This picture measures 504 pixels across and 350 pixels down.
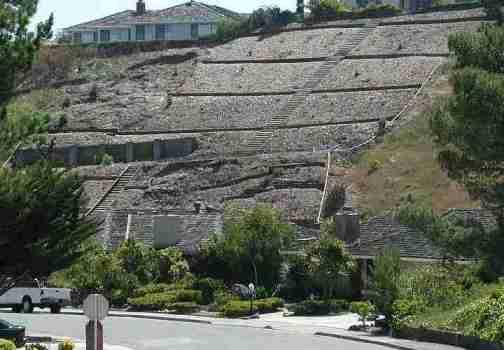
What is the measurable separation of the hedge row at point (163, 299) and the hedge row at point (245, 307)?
9.93 feet

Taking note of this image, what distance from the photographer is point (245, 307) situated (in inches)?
2314

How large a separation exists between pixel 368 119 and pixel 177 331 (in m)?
38.3

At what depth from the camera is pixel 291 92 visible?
96438mm

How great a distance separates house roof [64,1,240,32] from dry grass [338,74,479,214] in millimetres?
49814

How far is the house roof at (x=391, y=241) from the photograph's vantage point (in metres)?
61.1

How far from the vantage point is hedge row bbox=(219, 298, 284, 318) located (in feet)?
192

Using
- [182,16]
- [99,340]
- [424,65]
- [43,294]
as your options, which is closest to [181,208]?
[43,294]

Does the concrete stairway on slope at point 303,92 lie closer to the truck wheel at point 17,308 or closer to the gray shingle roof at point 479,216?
the truck wheel at point 17,308

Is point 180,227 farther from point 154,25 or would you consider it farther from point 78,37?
point 78,37

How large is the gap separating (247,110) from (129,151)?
28.9 feet

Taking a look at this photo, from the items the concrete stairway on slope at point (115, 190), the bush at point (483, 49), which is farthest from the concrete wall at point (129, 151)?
the bush at point (483, 49)

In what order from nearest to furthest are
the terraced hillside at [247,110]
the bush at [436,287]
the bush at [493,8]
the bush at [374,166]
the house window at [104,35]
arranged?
the bush at [436,287] → the bush at [374,166] → the terraced hillside at [247,110] → the bush at [493,8] → the house window at [104,35]

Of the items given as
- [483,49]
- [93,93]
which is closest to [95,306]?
[483,49]

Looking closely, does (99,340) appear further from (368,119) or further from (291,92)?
(291,92)
